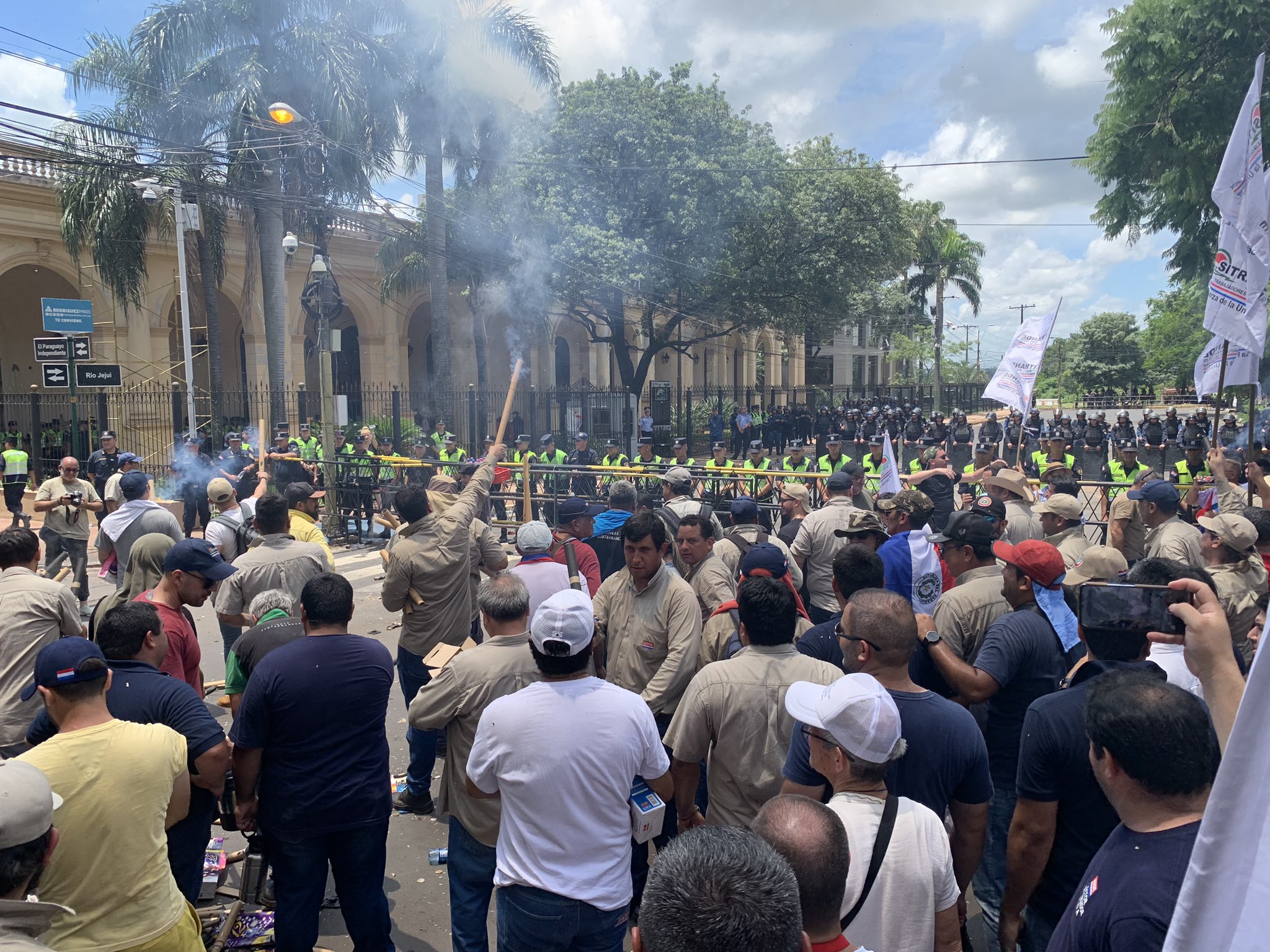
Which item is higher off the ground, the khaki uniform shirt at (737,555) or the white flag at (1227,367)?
the white flag at (1227,367)

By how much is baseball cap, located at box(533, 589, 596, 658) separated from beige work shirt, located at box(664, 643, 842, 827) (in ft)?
2.08

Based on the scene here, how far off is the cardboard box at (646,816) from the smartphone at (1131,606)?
4.90 feet

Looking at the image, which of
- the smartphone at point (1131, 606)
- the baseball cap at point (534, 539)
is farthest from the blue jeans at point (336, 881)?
the smartphone at point (1131, 606)

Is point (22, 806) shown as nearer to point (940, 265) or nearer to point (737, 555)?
point (737, 555)

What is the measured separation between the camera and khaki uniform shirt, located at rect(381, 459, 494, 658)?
5207 mm

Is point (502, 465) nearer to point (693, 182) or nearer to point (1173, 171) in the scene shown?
point (1173, 171)

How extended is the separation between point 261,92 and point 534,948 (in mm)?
21716

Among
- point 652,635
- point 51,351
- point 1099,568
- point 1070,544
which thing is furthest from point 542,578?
point 51,351

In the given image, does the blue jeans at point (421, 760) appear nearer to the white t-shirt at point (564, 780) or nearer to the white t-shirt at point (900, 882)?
the white t-shirt at point (564, 780)

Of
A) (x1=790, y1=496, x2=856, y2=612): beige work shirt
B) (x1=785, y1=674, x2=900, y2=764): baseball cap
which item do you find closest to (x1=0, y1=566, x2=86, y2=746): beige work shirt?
(x1=785, y1=674, x2=900, y2=764): baseball cap

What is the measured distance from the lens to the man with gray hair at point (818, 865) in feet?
5.86

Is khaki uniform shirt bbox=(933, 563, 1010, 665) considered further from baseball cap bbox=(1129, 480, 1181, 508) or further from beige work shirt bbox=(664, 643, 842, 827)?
baseball cap bbox=(1129, 480, 1181, 508)

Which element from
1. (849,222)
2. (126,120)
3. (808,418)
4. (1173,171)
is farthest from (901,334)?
(126,120)

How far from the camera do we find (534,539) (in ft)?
16.8
